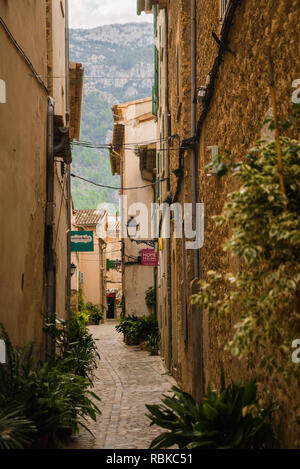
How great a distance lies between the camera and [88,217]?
162ft

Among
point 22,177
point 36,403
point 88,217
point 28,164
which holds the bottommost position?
point 36,403

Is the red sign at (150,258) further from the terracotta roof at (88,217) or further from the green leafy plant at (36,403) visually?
the terracotta roof at (88,217)

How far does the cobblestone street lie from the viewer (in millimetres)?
7336

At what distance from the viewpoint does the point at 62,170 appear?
46.6 ft

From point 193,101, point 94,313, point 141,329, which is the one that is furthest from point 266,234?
point 94,313

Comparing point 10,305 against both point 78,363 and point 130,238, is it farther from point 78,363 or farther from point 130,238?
point 130,238

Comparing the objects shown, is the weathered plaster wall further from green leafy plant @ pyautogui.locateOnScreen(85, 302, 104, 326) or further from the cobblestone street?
green leafy plant @ pyautogui.locateOnScreen(85, 302, 104, 326)

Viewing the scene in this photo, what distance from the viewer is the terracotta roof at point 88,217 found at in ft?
159

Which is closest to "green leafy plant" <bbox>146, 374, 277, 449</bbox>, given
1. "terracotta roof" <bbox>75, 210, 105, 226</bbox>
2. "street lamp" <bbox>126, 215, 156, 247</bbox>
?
"street lamp" <bbox>126, 215, 156, 247</bbox>

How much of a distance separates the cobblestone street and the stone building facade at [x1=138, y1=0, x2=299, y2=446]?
73cm

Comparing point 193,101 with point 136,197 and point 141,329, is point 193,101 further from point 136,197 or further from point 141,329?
point 136,197

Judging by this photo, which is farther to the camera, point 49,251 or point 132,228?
point 132,228

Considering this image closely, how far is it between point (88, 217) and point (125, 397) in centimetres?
3880
